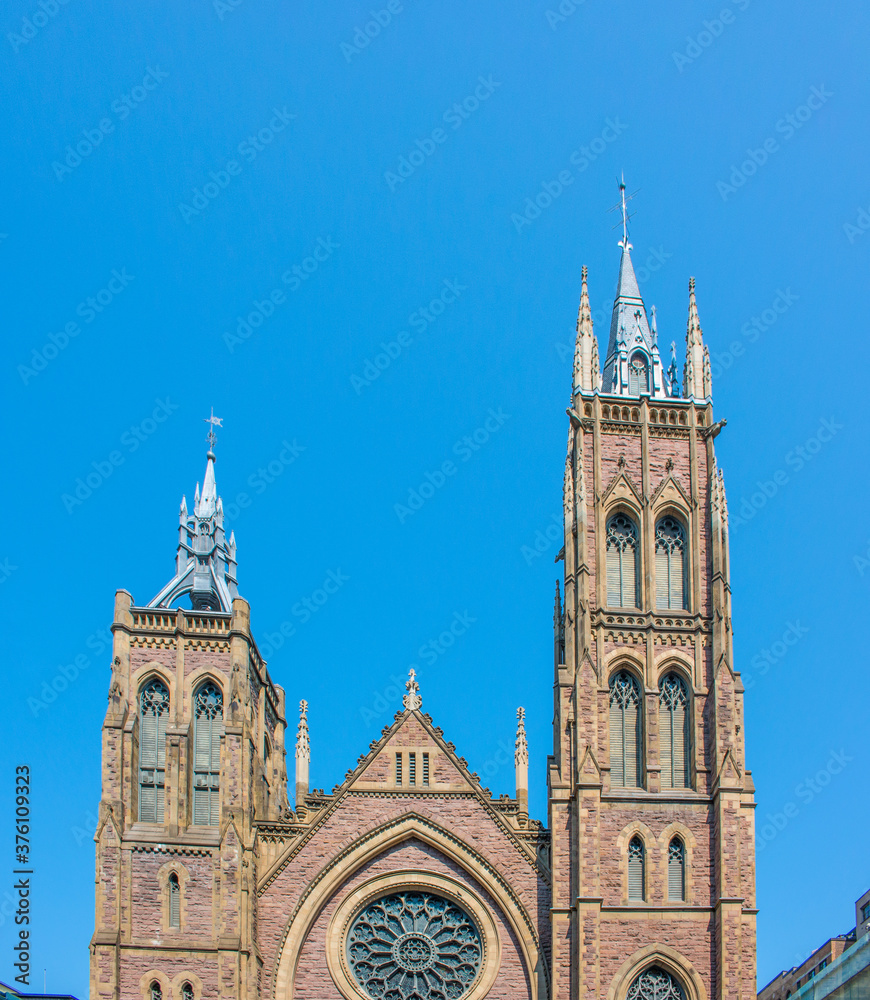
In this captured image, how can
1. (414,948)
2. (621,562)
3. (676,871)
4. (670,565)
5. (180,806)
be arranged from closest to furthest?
(676,871)
(414,948)
(180,806)
(621,562)
(670,565)

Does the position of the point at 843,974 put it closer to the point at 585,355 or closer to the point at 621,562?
the point at 621,562

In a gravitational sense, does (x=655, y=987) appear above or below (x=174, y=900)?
below

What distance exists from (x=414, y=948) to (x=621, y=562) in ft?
48.1

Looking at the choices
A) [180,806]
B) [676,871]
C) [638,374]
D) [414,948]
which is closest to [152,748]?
[180,806]

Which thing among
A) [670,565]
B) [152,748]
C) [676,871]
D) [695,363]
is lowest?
[676,871]

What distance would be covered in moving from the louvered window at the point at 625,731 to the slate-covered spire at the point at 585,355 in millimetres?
10954

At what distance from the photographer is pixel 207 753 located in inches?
2114

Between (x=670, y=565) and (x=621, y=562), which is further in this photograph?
(x=670, y=565)

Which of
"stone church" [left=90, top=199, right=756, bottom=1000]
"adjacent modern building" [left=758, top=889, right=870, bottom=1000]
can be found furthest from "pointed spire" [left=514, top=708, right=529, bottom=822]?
"adjacent modern building" [left=758, top=889, right=870, bottom=1000]

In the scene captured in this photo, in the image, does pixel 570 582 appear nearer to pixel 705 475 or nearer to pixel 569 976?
pixel 705 475

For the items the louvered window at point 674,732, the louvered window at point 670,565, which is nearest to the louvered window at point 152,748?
the louvered window at point 674,732

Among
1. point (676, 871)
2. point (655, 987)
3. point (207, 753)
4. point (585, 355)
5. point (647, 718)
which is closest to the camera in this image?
point (655, 987)

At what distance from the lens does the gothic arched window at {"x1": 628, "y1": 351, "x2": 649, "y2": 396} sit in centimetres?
6036

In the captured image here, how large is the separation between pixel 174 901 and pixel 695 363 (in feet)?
87.0
